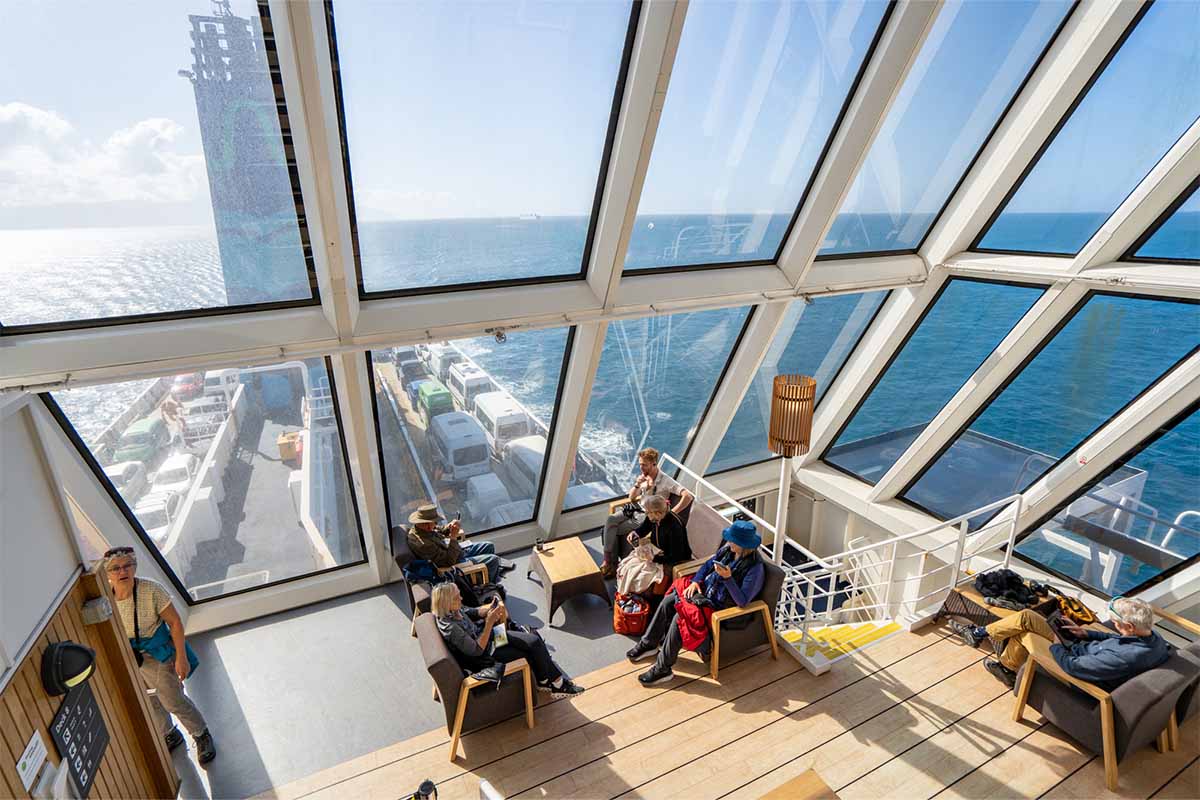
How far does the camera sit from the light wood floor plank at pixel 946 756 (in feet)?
9.77

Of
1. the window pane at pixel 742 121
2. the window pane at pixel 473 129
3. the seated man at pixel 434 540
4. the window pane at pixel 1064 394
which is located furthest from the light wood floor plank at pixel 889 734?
the window pane at pixel 473 129

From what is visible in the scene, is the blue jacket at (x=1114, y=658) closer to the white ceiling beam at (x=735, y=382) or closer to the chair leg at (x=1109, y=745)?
the chair leg at (x=1109, y=745)

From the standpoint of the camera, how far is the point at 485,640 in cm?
331

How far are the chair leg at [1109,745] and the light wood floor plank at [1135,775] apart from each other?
0.03 meters

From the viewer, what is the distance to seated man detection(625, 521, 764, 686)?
3.64 meters

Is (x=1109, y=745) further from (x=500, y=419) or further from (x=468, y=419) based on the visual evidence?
(x=468, y=419)

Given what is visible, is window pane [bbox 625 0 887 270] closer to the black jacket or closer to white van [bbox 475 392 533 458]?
white van [bbox 475 392 533 458]

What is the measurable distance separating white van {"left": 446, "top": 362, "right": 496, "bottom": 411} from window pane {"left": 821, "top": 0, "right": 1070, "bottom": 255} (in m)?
3.12

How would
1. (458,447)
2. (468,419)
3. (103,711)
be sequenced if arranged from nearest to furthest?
(103,711) < (468,419) < (458,447)

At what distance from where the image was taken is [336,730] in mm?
3654

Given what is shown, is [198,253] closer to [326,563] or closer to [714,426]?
[326,563]

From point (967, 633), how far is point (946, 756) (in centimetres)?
117

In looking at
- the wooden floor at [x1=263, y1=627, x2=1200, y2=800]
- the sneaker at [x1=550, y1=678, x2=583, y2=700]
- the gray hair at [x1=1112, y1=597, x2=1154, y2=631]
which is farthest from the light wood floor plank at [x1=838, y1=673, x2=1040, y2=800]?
the sneaker at [x1=550, y1=678, x2=583, y2=700]

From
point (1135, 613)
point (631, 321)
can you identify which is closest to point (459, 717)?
point (631, 321)
